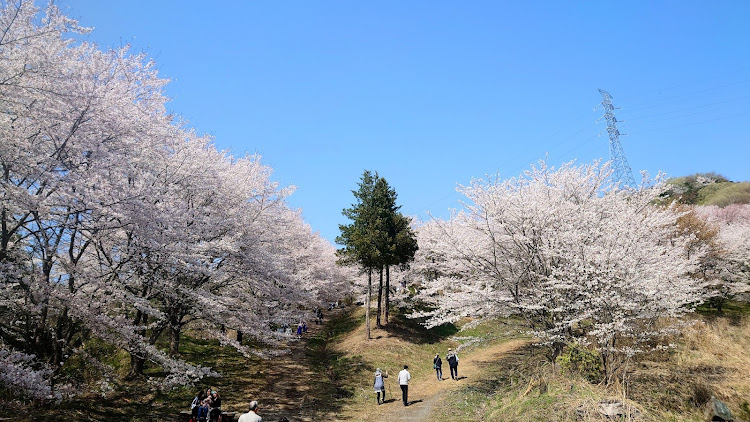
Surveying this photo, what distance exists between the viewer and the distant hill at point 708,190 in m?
66.0

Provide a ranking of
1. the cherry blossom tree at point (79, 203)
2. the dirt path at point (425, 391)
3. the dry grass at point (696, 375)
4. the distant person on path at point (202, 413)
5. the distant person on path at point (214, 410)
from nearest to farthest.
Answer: the cherry blossom tree at point (79, 203)
the distant person on path at point (202, 413)
the distant person on path at point (214, 410)
the dry grass at point (696, 375)
the dirt path at point (425, 391)

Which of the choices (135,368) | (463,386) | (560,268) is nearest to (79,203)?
(135,368)

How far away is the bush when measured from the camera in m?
12.2

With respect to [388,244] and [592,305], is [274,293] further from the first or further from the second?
Result: [592,305]

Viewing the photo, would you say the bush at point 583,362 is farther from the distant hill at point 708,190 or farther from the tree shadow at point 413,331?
the distant hill at point 708,190

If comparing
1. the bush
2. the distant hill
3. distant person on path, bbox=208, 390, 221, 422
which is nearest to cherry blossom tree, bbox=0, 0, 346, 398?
distant person on path, bbox=208, 390, 221, 422

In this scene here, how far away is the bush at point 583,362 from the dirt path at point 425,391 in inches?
199

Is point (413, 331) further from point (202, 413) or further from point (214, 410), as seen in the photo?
point (202, 413)

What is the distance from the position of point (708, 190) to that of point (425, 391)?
83.6m

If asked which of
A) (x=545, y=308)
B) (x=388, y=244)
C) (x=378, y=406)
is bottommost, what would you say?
(x=378, y=406)

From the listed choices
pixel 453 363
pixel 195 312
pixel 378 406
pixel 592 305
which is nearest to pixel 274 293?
pixel 195 312

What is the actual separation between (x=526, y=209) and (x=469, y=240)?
240 cm

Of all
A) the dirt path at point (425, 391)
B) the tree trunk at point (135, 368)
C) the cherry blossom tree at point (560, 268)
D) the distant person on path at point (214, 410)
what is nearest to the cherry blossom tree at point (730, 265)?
the dirt path at point (425, 391)

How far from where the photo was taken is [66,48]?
423 inches
